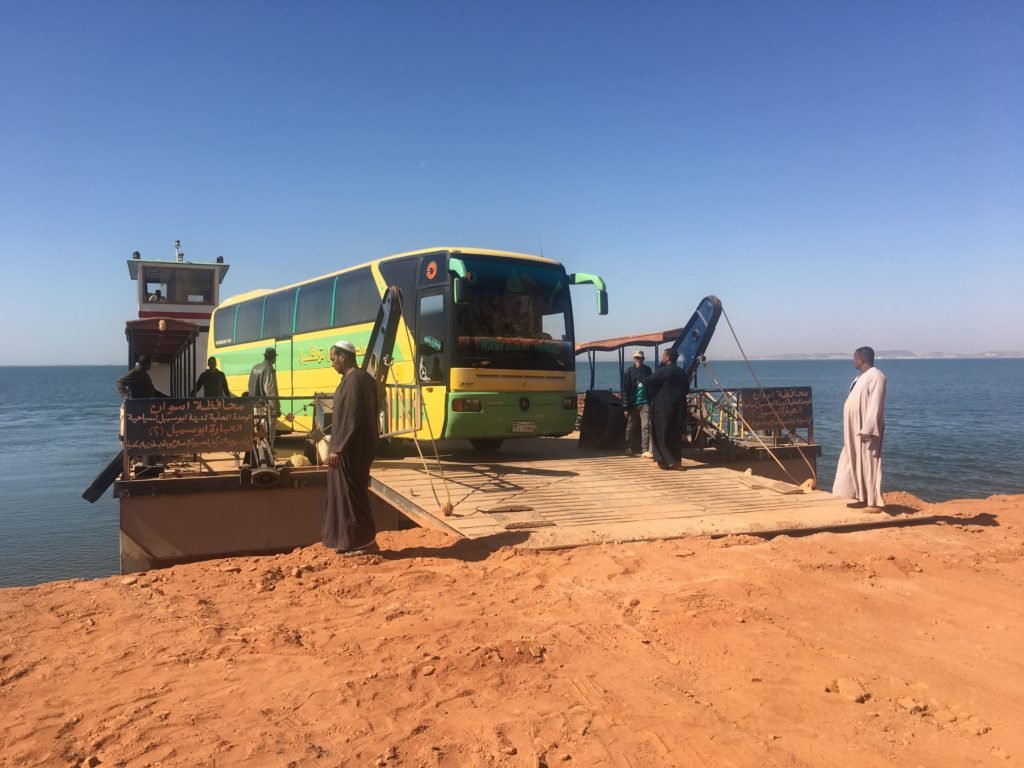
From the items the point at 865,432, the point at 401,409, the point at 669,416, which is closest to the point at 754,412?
the point at 669,416

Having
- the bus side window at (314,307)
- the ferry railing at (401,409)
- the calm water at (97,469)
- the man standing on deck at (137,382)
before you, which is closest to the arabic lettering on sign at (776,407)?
the ferry railing at (401,409)

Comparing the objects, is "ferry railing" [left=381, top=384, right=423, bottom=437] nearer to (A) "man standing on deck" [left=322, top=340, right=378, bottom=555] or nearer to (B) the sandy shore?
(A) "man standing on deck" [left=322, top=340, right=378, bottom=555]

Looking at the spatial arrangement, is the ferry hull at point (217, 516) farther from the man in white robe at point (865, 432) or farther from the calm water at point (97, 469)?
the man in white robe at point (865, 432)

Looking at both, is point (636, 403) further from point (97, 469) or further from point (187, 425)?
point (97, 469)

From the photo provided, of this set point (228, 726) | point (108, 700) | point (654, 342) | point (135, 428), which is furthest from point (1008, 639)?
point (654, 342)

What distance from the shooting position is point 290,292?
14789 mm

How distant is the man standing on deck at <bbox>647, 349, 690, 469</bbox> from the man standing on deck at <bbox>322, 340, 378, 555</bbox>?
5018mm

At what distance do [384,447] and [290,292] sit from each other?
16.4 feet

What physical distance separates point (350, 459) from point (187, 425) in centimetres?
311

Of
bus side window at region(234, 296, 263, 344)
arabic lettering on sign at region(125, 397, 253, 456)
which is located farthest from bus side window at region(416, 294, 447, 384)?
bus side window at region(234, 296, 263, 344)

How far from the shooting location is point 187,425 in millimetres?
8625

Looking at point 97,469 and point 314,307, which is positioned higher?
point 314,307

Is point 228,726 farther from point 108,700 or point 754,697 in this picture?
point 754,697

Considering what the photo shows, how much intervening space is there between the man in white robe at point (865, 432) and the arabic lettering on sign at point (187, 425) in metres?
6.91
